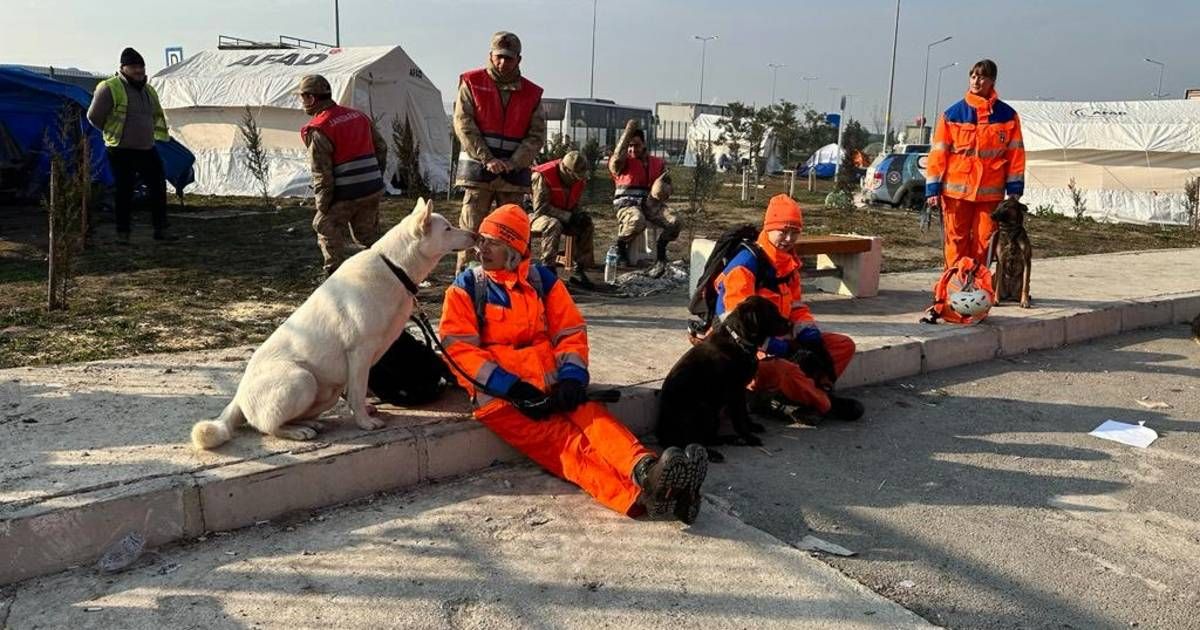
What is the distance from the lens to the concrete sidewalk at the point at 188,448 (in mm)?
3281

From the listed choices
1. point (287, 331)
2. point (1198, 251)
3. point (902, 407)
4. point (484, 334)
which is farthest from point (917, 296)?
point (1198, 251)

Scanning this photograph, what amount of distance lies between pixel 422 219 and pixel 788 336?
249 cm

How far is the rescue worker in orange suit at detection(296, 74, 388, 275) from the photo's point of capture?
6.95 meters

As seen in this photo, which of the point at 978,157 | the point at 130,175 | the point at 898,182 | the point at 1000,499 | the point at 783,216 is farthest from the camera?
the point at 898,182

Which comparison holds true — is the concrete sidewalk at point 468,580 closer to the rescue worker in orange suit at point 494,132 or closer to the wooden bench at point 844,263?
the rescue worker in orange suit at point 494,132

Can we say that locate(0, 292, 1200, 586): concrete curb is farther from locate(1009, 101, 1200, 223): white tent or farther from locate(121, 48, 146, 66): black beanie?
locate(1009, 101, 1200, 223): white tent

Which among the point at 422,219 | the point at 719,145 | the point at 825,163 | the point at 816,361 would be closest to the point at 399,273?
the point at 422,219

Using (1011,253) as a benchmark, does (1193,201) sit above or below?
above

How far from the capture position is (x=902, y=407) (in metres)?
5.69

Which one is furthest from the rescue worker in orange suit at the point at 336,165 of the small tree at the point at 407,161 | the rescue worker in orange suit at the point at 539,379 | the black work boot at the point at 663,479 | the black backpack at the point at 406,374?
the small tree at the point at 407,161

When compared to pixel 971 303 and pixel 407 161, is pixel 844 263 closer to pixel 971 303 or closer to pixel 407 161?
pixel 971 303

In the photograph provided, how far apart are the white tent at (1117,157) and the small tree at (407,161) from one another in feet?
52.8

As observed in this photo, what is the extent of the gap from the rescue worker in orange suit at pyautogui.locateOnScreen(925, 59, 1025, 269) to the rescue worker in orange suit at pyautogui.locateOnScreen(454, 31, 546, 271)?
376cm

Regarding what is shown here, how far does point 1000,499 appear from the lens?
416 centimetres
